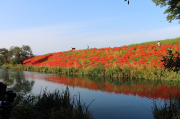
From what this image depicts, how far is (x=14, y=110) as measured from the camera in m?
5.27

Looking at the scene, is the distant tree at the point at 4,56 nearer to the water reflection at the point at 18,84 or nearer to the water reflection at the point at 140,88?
the water reflection at the point at 18,84

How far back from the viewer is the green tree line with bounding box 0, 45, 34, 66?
3410cm

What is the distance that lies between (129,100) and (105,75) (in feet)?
31.0

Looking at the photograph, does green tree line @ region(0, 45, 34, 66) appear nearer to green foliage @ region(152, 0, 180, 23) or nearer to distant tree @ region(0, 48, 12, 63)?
distant tree @ region(0, 48, 12, 63)

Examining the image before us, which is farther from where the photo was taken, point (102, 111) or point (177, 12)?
point (177, 12)

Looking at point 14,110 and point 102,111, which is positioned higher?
point 14,110

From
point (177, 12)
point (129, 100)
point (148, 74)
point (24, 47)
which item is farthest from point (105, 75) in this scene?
point (24, 47)

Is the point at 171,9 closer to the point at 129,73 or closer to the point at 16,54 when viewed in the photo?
the point at 129,73

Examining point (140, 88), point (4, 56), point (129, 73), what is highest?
point (4, 56)

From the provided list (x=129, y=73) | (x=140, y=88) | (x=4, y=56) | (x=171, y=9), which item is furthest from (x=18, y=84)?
(x=4, y=56)

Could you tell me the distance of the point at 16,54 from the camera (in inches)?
1358

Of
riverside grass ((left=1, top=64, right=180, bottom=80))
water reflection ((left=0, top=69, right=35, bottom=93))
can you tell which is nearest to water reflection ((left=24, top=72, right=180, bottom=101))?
riverside grass ((left=1, top=64, right=180, bottom=80))

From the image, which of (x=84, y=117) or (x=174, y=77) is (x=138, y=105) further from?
(x=174, y=77)

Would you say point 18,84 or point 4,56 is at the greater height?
point 4,56
